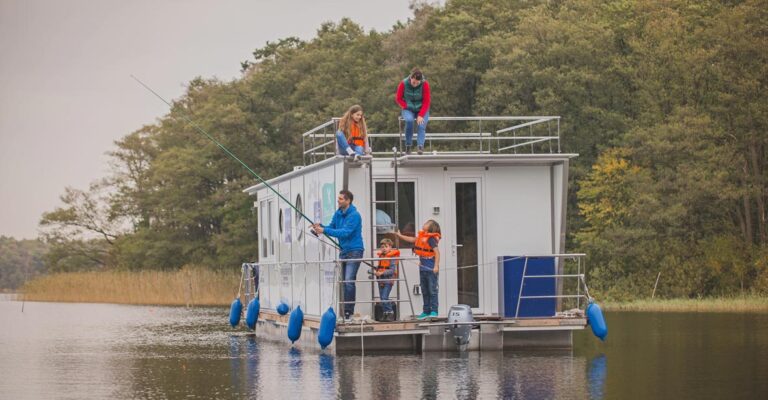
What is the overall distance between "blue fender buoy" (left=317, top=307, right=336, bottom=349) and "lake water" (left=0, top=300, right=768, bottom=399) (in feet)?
0.89

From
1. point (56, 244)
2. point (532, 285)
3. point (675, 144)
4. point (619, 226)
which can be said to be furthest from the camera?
point (56, 244)

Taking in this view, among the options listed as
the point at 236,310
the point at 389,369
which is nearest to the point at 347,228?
the point at 389,369

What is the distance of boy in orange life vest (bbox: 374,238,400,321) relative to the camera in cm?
2018

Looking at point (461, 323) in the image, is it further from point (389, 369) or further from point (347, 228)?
point (389, 369)

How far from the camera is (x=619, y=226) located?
4475 centimetres

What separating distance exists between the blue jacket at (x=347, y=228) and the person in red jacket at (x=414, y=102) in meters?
2.00

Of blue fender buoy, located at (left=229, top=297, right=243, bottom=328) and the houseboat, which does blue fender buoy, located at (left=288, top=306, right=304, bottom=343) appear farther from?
blue fender buoy, located at (left=229, top=297, right=243, bottom=328)

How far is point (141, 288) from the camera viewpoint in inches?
1977

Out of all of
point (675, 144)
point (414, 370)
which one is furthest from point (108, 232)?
point (414, 370)

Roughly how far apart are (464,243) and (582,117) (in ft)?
94.3

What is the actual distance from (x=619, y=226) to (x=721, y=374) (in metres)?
28.6

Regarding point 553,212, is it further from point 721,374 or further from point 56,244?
point 56,244

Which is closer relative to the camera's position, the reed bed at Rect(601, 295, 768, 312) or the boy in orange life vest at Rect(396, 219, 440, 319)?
the boy in orange life vest at Rect(396, 219, 440, 319)

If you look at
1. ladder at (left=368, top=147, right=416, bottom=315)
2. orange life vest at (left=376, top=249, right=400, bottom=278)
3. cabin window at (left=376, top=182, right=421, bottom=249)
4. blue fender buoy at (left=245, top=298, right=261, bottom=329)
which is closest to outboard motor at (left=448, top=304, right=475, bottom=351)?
ladder at (left=368, top=147, right=416, bottom=315)
